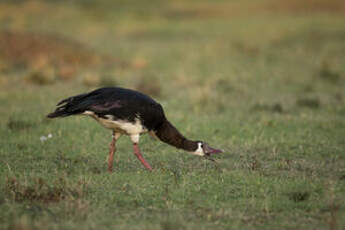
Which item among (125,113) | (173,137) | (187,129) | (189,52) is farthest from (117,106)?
(189,52)

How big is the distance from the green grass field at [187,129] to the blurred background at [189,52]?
67 millimetres

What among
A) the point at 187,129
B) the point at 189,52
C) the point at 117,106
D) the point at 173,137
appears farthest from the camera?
the point at 189,52

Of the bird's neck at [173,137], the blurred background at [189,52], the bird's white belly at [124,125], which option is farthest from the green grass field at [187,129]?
the bird's white belly at [124,125]

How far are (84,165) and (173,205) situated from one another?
2119 mm

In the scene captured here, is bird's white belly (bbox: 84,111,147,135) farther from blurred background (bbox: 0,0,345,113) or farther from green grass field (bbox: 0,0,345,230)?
blurred background (bbox: 0,0,345,113)

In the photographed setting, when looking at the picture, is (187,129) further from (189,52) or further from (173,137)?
(189,52)

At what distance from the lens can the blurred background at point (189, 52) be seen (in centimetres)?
1403

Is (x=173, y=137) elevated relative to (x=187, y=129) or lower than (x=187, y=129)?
lower

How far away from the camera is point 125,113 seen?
6789 millimetres

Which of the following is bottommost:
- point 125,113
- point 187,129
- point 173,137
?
point 173,137

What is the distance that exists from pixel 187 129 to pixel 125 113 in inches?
124

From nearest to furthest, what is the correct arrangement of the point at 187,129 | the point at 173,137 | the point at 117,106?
the point at 117,106, the point at 173,137, the point at 187,129

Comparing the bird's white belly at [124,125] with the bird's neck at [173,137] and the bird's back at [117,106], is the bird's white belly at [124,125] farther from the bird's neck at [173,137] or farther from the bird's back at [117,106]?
the bird's neck at [173,137]

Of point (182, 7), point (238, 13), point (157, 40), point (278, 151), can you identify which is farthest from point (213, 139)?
point (182, 7)
